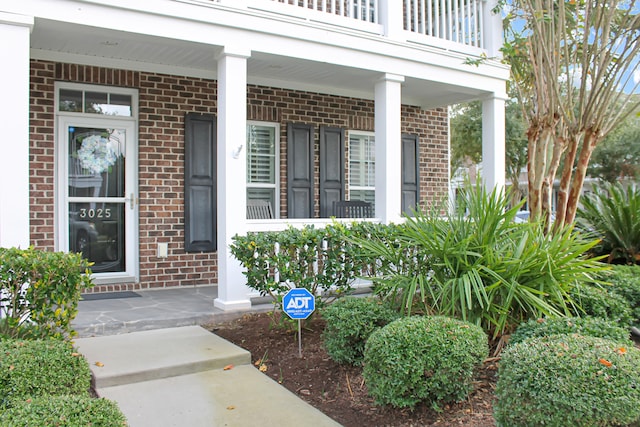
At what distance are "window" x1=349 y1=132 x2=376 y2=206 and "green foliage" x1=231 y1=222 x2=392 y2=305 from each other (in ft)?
12.0

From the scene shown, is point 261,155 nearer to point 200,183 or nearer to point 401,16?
point 200,183

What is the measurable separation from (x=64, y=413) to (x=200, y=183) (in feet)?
17.4

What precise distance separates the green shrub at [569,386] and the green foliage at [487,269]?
1.14 meters

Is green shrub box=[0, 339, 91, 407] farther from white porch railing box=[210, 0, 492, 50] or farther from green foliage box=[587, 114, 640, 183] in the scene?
green foliage box=[587, 114, 640, 183]

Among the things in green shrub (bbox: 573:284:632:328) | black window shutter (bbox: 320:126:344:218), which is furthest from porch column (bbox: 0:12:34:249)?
green shrub (bbox: 573:284:632:328)

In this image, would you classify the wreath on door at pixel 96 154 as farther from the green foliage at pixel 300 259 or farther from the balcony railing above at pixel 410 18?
the green foliage at pixel 300 259

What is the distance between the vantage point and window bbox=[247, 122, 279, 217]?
8078 millimetres

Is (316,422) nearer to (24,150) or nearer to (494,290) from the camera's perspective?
(494,290)

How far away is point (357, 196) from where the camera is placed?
9.06 m

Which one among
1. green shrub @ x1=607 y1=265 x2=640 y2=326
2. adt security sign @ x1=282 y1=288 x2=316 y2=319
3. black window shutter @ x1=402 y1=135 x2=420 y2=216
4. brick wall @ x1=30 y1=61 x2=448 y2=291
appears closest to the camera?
adt security sign @ x1=282 y1=288 x2=316 y2=319

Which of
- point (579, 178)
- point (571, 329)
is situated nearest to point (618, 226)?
point (579, 178)

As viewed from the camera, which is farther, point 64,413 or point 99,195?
point 99,195

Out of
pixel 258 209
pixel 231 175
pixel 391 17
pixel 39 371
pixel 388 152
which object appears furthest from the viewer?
pixel 258 209

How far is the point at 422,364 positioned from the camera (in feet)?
10.3
